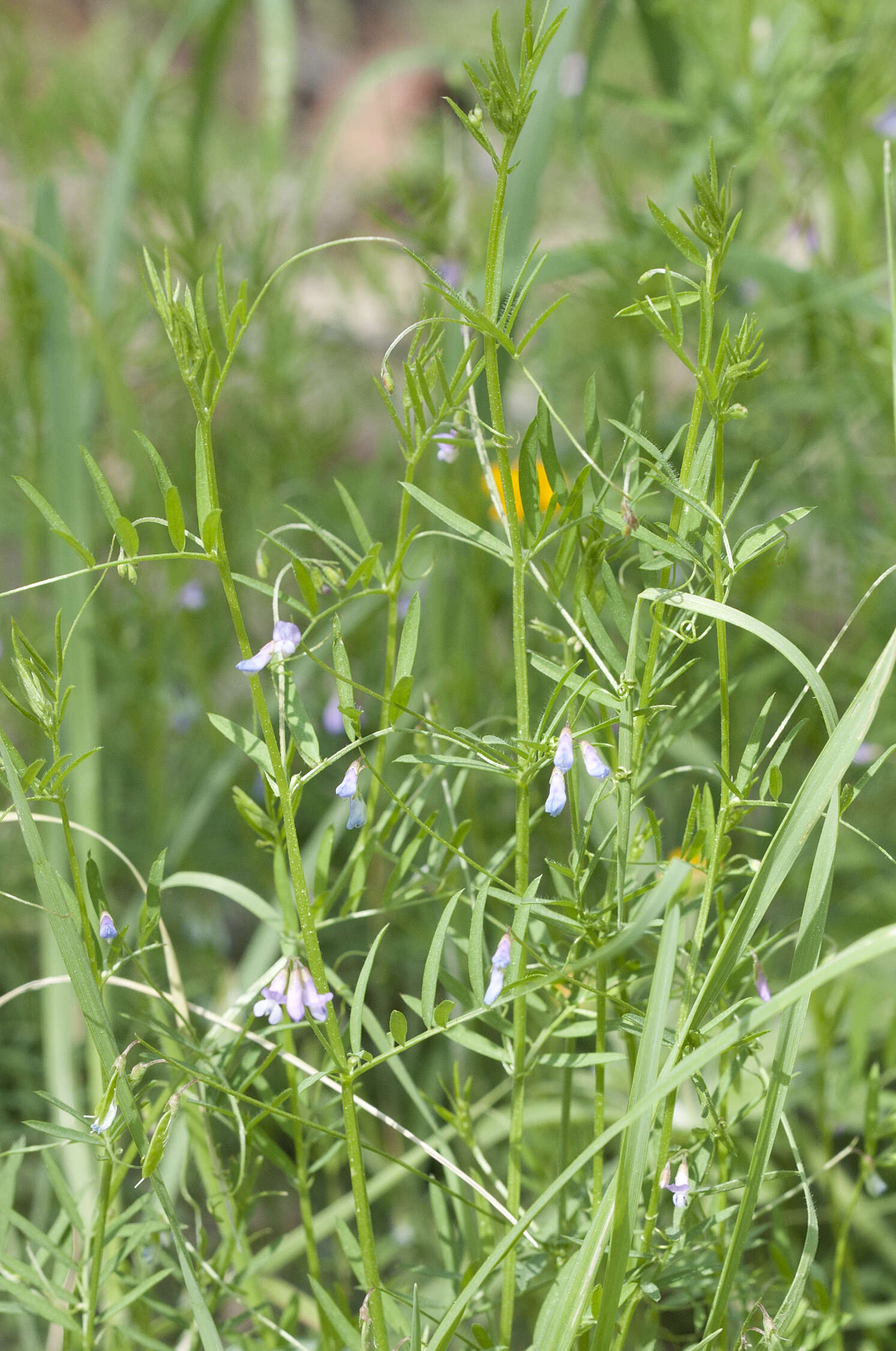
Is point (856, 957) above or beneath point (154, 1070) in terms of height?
above

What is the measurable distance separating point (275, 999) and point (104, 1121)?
3.4 inches

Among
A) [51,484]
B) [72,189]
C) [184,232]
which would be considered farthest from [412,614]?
[72,189]

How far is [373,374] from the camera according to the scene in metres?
1.27

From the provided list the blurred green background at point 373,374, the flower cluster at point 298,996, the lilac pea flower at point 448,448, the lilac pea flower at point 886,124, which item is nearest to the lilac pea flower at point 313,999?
the flower cluster at point 298,996

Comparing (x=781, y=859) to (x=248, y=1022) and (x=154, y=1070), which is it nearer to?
(x=248, y=1022)

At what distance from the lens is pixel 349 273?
2.46 meters

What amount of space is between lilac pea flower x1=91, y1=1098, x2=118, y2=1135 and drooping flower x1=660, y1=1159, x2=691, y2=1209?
0.74 ft

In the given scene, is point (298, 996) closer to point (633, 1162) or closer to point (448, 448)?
point (633, 1162)

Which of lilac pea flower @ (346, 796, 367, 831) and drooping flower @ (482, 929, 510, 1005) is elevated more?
lilac pea flower @ (346, 796, 367, 831)

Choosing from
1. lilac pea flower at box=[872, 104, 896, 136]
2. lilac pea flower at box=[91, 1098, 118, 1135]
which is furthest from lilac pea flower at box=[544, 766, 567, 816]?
lilac pea flower at box=[872, 104, 896, 136]

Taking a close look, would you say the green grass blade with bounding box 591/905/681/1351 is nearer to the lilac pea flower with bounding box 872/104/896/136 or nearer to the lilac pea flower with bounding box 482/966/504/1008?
the lilac pea flower with bounding box 482/966/504/1008

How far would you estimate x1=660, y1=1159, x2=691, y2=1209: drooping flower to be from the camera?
0.44 metres

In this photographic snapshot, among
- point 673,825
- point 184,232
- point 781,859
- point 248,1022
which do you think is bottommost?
point 673,825

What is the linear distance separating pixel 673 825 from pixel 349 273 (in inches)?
70.0
